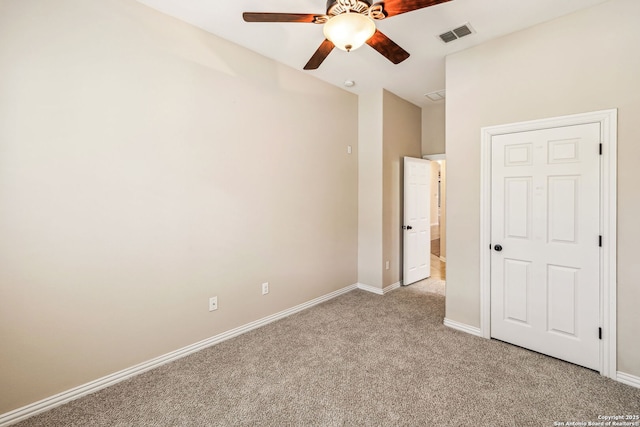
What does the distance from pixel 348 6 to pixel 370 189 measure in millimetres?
2770

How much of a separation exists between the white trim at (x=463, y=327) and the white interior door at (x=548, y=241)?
0.44 feet

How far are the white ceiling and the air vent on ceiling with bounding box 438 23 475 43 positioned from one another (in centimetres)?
4

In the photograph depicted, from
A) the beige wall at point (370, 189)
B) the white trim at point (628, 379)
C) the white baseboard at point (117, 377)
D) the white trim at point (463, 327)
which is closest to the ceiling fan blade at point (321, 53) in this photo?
the beige wall at point (370, 189)

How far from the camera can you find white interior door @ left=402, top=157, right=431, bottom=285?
14.8 ft

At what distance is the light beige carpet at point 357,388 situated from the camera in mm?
1861

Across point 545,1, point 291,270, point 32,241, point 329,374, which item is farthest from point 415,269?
point 32,241

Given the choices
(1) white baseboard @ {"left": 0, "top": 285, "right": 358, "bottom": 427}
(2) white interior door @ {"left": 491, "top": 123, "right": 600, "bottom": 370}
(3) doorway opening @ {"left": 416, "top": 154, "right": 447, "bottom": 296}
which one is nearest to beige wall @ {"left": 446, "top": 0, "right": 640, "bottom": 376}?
(2) white interior door @ {"left": 491, "top": 123, "right": 600, "bottom": 370}

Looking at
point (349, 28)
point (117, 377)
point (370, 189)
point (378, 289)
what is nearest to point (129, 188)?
point (117, 377)

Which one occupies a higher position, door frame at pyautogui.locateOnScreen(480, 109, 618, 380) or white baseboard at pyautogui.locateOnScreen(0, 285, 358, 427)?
door frame at pyautogui.locateOnScreen(480, 109, 618, 380)

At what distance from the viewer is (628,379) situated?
2.17 metres

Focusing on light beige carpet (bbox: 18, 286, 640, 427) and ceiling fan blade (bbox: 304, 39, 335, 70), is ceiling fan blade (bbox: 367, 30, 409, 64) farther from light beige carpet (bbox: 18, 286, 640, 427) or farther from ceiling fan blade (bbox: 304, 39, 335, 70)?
light beige carpet (bbox: 18, 286, 640, 427)

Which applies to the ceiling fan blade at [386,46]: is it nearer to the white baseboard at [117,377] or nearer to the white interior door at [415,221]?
the white interior door at [415,221]

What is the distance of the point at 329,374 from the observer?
2.31 metres

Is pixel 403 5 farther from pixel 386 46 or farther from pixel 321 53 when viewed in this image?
pixel 321 53
